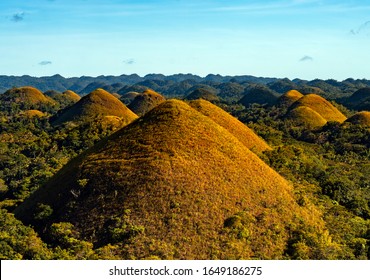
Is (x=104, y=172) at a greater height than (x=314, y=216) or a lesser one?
greater

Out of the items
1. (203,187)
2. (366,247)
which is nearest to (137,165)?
(203,187)

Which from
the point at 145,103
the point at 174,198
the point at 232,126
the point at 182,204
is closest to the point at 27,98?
the point at 145,103

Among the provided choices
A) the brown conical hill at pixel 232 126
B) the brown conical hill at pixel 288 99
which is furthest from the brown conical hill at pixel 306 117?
the brown conical hill at pixel 232 126

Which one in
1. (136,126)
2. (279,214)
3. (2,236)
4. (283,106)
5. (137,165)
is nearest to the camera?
(2,236)

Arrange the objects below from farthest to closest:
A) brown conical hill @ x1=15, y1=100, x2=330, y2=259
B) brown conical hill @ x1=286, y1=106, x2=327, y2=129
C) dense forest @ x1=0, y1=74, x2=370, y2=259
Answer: brown conical hill @ x1=286, y1=106, x2=327, y2=129 → brown conical hill @ x1=15, y1=100, x2=330, y2=259 → dense forest @ x1=0, y1=74, x2=370, y2=259

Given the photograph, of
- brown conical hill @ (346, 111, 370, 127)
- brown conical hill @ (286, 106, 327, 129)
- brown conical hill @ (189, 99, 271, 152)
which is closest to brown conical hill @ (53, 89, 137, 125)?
brown conical hill @ (286, 106, 327, 129)

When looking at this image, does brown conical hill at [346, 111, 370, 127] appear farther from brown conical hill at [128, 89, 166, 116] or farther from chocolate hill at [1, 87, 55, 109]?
chocolate hill at [1, 87, 55, 109]

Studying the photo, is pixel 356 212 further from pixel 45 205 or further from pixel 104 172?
pixel 45 205
